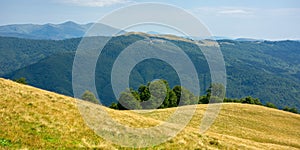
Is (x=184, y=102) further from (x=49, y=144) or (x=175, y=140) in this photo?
(x=49, y=144)

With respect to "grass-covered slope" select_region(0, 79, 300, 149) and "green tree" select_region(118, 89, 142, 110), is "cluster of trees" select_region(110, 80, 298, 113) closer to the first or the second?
"green tree" select_region(118, 89, 142, 110)

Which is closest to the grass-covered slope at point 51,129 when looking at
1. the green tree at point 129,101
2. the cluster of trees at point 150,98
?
the cluster of trees at point 150,98

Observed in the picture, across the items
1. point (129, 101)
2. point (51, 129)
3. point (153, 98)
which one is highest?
point (51, 129)

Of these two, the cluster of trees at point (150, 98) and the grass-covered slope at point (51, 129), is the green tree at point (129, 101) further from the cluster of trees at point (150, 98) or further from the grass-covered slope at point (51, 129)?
the grass-covered slope at point (51, 129)

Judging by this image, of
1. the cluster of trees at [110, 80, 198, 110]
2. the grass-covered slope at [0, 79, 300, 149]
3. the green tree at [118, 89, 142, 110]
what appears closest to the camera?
the grass-covered slope at [0, 79, 300, 149]

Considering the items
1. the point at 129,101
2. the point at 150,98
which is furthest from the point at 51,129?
the point at 150,98

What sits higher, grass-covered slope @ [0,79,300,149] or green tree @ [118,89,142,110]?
grass-covered slope @ [0,79,300,149]

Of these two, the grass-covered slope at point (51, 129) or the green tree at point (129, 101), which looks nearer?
the grass-covered slope at point (51, 129)

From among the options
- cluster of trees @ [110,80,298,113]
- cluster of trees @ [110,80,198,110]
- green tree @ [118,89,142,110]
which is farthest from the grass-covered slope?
green tree @ [118,89,142,110]

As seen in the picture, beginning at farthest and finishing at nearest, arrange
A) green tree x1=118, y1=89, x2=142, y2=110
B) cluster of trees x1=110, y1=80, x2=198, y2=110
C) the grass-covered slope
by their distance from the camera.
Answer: green tree x1=118, y1=89, x2=142, y2=110 < cluster of trees x1=110, y1=80, x2=198, y2=110 < the grass-covered slope

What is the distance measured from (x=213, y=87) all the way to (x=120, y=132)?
103 metres

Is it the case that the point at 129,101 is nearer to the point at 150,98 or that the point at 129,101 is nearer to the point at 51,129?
the point at 150,98

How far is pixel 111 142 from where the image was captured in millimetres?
18203

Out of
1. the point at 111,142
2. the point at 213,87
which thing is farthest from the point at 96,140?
the point at 213,87
